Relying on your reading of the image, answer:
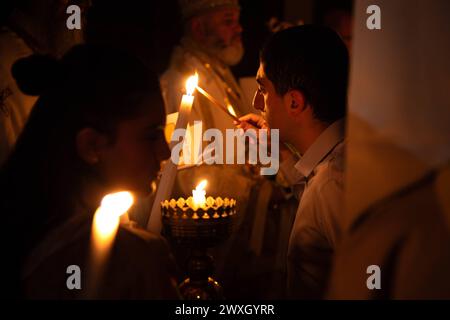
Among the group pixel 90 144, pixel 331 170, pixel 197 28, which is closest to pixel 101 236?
pixel 90 144

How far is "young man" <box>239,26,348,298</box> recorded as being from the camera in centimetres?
157

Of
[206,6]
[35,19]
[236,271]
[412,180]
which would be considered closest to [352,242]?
[412,180]

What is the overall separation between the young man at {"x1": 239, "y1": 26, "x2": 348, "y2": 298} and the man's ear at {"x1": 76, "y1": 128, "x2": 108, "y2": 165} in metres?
0.69

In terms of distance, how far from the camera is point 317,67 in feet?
5.73

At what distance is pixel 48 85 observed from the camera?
1.17m

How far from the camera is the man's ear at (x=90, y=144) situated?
3.82ft

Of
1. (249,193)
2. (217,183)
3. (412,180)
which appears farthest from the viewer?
(249,193)

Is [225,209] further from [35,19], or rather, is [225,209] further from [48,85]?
[35,19]

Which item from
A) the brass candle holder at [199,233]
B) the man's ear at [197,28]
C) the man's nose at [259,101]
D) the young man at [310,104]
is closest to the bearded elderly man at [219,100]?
the man's ear at [197,28]

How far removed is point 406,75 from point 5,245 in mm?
981

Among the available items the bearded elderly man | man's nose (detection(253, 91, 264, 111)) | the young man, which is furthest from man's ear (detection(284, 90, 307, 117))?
the bearded elderly man

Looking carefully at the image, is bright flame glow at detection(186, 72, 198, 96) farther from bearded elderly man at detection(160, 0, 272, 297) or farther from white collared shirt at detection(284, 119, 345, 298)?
bearded elderly man at detection(160, 0, 272, 297)

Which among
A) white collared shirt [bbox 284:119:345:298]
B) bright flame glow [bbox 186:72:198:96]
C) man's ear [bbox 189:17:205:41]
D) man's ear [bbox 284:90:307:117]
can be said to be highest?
man's ear [bbox 189:17:205:41]

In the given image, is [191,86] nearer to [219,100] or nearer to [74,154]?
[74,154]
